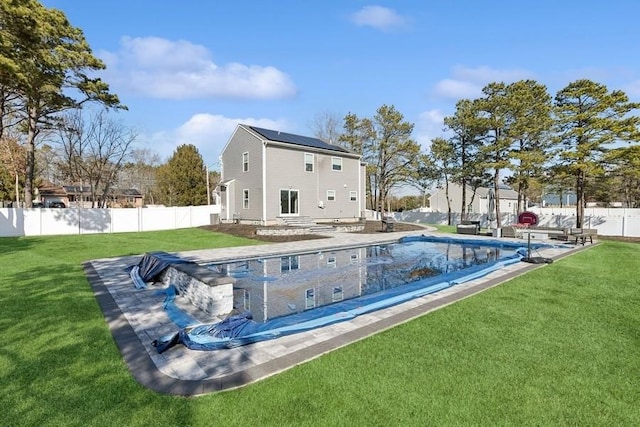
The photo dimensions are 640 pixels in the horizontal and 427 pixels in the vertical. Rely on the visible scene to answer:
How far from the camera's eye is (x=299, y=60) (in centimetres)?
1873

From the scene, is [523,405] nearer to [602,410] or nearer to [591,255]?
[602,410]

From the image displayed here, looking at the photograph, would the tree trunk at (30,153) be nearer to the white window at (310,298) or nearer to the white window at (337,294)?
the white window at (310,298)

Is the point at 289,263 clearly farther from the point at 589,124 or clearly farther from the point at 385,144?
the point at 385,144

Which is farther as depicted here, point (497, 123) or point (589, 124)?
point (497, 123)

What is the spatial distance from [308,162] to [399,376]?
19.7 metres

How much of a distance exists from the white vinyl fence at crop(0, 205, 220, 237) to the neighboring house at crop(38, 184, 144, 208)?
2155cm

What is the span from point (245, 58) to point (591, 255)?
61.2ft

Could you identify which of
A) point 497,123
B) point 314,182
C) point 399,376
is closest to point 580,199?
point 497,123

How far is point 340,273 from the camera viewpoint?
882cm

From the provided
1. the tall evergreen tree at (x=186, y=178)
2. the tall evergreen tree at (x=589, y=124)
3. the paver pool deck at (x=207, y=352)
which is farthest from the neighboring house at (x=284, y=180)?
the tall evergreen tree at (x=186, y=178)

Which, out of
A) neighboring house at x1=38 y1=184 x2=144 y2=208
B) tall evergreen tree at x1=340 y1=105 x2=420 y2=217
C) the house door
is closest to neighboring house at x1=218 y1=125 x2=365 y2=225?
the house door

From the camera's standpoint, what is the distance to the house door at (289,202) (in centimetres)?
2080

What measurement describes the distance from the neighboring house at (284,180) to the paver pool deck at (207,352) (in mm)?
13566

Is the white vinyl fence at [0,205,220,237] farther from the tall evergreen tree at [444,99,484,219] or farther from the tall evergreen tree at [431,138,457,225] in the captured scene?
the tall evergreen tree at [444,99,484,219]
